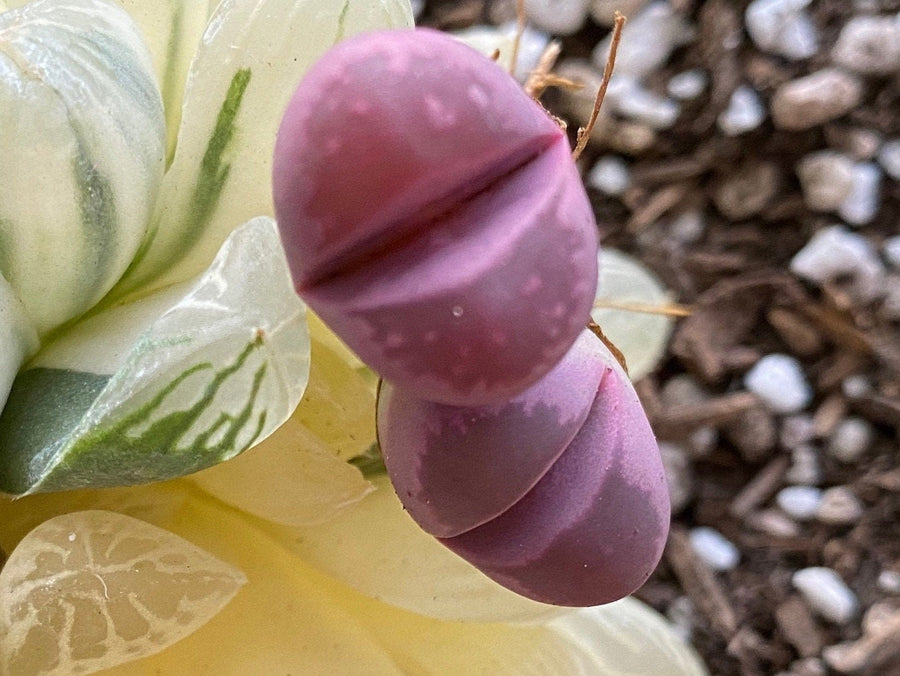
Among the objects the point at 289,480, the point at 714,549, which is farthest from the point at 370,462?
the point at 714,549

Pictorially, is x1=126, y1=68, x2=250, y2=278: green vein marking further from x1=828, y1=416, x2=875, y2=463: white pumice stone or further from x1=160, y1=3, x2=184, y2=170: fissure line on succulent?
x1=828, y1=416, x2=875, y2=463: white pumice stone

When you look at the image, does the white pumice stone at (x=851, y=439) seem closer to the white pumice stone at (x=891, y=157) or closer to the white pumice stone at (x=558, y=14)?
the white pumice stone at (x=891, y=157)

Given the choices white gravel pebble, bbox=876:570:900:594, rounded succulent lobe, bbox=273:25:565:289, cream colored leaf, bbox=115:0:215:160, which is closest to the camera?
rounded succulent lobe, bbox=273:25:565:289

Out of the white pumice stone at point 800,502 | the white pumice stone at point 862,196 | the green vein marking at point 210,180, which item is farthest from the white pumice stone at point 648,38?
the green vein marking at point 210,180

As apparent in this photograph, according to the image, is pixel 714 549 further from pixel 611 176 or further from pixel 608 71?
pixel 608 71

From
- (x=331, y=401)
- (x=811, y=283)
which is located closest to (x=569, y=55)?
(x=811, y=283)

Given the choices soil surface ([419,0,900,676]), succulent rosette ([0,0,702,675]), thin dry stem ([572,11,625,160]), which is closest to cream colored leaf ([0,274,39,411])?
succulent rosette ([0,0,702,675])

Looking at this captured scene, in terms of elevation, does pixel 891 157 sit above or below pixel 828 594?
above
